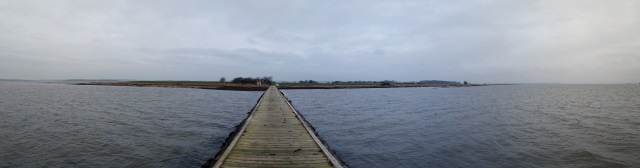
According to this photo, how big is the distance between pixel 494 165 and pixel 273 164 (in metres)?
8.02

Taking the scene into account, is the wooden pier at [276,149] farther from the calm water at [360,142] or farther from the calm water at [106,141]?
the calm water at [106,141]

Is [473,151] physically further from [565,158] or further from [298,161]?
[298,161]

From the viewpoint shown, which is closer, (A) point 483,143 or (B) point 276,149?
(B) point 276,149

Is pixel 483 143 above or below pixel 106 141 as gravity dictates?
below

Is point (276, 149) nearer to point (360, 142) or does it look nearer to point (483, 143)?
point (360, 142)

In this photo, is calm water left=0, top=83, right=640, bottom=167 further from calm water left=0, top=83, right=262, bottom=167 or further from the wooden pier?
the wooden pier

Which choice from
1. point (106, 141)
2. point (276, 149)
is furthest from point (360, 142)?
point (106, 141)

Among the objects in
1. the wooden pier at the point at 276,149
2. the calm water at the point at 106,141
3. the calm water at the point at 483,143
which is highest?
the wooden pier at the point at 276,149

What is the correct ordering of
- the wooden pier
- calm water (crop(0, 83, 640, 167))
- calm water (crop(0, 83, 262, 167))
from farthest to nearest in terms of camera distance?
calm water (crop(0, 83, 640, 167))
calm water (crop(0, 83, 262, 167))
the wooden pier

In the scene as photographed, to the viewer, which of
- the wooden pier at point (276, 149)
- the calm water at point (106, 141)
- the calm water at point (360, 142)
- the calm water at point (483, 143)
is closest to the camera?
the wooden pier at point (276, 149)

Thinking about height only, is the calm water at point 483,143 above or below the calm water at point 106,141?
below

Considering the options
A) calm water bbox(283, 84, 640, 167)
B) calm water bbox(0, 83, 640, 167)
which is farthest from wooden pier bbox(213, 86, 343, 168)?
calm water bbox(283, 84, 640, 167)

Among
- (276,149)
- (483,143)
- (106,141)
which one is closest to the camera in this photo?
(276,149)

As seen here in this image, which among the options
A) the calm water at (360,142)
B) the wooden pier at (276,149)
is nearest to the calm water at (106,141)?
the calm water at (360,142)
